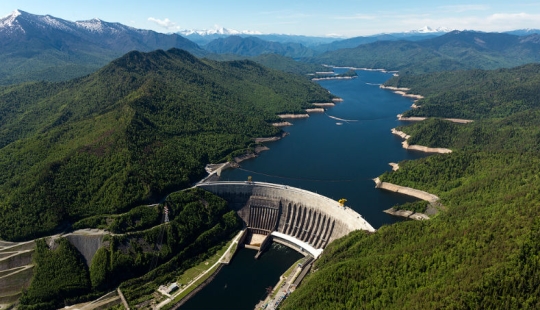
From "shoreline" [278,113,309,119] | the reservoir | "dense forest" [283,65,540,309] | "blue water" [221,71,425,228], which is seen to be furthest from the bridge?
"shoreline" [278,113,309,119]

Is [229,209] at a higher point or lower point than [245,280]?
higher

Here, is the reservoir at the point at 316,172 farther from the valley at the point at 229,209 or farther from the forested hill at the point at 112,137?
the forested hill at the point at 112,137

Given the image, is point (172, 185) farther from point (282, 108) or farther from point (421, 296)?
point (282, 108)

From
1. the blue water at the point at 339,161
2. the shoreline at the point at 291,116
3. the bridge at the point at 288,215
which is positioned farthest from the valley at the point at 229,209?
the shoreline at the point at 291,116

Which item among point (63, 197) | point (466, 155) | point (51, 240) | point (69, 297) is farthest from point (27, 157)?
point (466, 155)

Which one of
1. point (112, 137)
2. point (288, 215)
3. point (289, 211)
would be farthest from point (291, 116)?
point (288, 215)

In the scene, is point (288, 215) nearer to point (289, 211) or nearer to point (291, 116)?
point (289, 211)

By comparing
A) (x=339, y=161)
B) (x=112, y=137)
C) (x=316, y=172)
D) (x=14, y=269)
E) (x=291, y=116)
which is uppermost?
(x=112, y=137)
